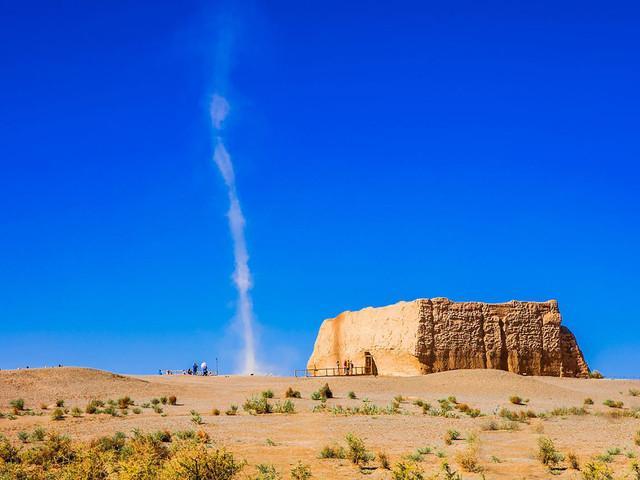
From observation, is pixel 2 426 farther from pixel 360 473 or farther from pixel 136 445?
pixel 360 473

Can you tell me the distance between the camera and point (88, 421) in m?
23.7

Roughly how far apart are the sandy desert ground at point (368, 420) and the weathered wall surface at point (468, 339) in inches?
112

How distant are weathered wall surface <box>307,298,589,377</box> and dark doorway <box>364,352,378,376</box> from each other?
1.04 feet

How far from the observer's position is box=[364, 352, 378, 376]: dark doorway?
1816 inches

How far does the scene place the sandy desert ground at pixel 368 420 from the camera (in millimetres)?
16094

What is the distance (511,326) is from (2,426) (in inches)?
1258

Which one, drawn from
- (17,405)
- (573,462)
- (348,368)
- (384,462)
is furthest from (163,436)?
(348,368)

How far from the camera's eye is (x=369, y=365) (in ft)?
152

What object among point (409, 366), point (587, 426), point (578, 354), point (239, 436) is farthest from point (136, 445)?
point (578, 354)

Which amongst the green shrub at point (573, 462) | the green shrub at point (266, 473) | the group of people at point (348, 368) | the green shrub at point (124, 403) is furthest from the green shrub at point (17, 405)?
the group of people at point (348, 368)

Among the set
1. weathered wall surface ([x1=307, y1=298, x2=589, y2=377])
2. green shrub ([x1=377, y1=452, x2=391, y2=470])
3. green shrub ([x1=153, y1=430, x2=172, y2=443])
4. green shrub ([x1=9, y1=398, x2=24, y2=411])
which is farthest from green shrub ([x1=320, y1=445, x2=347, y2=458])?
A: weathered wall surface ([x1=307, y1=298, x2=589, y2=377])

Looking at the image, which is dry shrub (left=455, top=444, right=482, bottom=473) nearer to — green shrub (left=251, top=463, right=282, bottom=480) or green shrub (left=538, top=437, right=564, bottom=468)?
green shrub (left=538, top=437, right=564, bottom=468)

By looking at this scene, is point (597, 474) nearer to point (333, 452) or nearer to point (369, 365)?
point (333, 452)

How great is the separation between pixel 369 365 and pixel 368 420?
23370 millimetres
